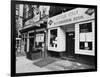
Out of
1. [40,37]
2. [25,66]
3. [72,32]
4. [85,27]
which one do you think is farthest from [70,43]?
[25,66]

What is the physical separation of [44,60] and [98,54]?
0.72 meters

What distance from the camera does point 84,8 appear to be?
1700mm

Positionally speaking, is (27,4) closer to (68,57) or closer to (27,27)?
(27,27)

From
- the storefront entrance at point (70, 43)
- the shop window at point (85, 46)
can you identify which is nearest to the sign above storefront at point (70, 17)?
the storefront entrance at point (70, 43)

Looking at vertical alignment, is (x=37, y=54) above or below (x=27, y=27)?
below

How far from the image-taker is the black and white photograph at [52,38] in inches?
60.8

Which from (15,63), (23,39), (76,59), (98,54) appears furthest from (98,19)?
(15,63)

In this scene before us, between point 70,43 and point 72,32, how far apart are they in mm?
140

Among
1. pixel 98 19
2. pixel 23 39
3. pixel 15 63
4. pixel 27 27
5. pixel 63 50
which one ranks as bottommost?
pixel 15 63

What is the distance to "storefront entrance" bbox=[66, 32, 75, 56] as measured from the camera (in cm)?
168

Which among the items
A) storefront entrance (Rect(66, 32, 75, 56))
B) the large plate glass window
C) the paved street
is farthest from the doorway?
the large plate glass window

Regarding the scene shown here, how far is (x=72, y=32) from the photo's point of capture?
1.68 metres

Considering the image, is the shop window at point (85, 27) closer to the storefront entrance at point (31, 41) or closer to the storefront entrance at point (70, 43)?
the storefront entrance at point (70, 43)

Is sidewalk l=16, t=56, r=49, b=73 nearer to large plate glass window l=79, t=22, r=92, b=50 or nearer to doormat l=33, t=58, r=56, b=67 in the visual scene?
doormat l=33, t=58, r=56, b=67
